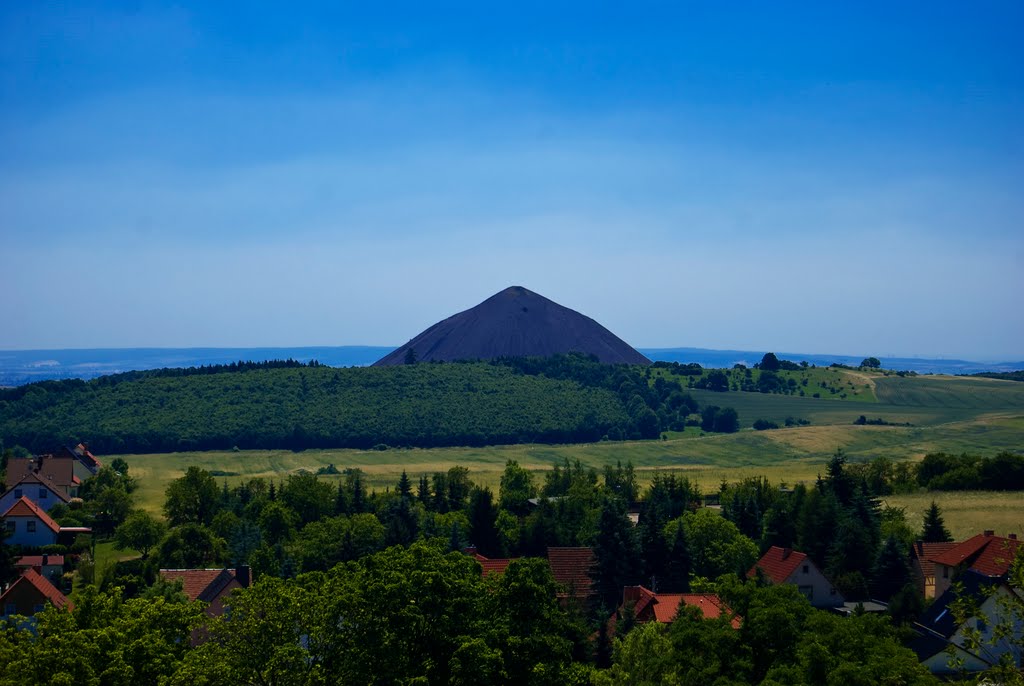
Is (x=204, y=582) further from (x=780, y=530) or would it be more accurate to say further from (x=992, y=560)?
(x=992, y=560)

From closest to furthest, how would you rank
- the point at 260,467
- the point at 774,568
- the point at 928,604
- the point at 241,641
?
the point at 241,641 < the point at 928,604 < the point at 774,568 < the point at 260,467

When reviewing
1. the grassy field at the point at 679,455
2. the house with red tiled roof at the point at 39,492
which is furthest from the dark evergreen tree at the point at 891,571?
the house with red tiled roof at the point at 39,492

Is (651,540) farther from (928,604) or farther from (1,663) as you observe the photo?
(1,663)

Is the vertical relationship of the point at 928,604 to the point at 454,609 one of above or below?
below

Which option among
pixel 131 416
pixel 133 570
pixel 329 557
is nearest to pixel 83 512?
pixel 133 570

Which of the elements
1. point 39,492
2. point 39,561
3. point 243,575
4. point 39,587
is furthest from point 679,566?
point 39,492

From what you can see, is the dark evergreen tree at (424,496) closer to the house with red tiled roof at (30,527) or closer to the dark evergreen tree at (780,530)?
the house with red tiled roof at (30,527)
